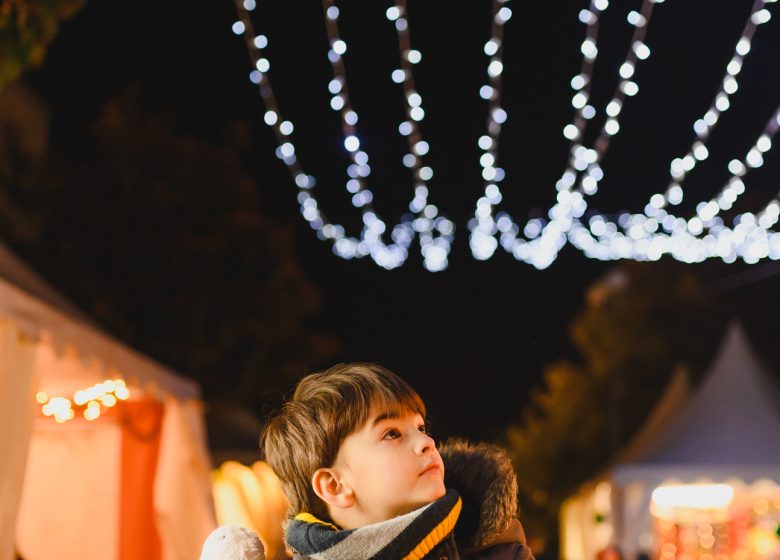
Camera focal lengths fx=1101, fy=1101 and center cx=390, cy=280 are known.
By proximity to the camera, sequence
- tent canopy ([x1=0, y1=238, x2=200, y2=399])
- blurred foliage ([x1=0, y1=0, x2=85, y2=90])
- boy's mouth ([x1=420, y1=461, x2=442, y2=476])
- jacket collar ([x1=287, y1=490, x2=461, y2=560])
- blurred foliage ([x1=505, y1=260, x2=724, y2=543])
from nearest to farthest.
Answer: jacket collar ([x1=287, y1=490, x2=461, y2=560])
boy's mouth ([x1=420, y1=461, x2=442, y2=476])
tent canopy ([x1=0, y1=238, x2=200, y2=399])
blurred foliage ([x1=0, y1=0, x2=85, y2=90])
blurred foliage ([x1=505, y1=260, x2=724, y2=543])

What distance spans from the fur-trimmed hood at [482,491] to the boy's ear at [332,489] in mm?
197

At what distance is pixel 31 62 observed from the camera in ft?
17.3

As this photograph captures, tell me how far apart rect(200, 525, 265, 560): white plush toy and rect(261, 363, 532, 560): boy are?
0.30 feet

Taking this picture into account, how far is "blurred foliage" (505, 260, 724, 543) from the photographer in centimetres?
3098

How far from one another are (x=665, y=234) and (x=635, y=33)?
5.36 meters

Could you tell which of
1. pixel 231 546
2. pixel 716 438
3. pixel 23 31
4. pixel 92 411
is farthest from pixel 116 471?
pixel 716 438

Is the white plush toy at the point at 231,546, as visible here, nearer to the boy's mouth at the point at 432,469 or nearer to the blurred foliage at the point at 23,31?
the boy's mouth at the point at 432,469

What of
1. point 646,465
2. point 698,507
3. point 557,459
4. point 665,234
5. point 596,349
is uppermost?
point 665,234

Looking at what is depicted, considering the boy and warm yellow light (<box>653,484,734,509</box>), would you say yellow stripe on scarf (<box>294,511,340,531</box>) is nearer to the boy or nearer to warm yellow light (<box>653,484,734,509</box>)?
the boy

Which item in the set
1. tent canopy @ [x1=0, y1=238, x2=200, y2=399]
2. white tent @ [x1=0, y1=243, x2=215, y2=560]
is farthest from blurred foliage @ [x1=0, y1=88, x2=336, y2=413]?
tent canopy @ [x1=0, y1=238, x2=200, y2=399]

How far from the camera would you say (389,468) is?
183 centimetres

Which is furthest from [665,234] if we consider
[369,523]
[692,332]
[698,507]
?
[692,332]

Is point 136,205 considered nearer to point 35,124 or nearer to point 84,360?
point 35,124

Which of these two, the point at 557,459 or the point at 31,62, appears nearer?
the point at 31,62
